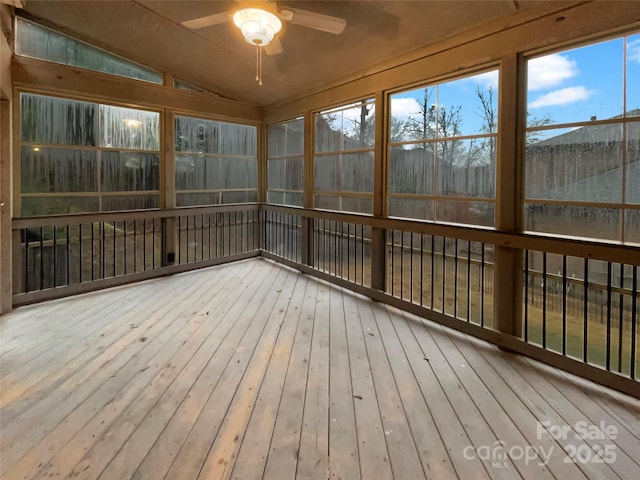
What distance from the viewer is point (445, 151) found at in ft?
10.7

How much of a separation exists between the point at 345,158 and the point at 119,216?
2797mm

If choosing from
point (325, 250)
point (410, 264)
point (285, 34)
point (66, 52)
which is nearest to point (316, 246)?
point (325, 250)

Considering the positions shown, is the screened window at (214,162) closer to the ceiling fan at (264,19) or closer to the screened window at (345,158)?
the screened window at (345,158)

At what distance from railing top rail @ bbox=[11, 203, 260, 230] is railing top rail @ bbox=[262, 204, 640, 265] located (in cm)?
227

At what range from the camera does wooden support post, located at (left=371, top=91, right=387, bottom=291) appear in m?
3.78

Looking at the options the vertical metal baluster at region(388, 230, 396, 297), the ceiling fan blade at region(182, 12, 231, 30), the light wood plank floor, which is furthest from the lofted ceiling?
the light wood plank floor

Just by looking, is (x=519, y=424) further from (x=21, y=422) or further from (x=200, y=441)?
(x=21, y=422)

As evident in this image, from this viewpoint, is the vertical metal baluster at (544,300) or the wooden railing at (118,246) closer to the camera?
the vertical metal baluster at (544,300)

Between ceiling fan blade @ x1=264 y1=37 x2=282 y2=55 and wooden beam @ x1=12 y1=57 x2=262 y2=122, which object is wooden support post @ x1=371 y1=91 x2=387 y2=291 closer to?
ceiling fan blade @ x1=264 y1=37 x2=282 y2=55

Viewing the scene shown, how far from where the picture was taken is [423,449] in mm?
1755

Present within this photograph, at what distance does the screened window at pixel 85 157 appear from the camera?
3880 millimetres

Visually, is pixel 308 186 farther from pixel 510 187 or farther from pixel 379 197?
pixel 510 187

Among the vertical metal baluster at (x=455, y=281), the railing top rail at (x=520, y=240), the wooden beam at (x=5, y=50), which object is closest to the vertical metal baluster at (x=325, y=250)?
the railing top rail at (x=520, y=240)

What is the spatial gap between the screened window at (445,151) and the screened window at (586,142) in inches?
13.3
